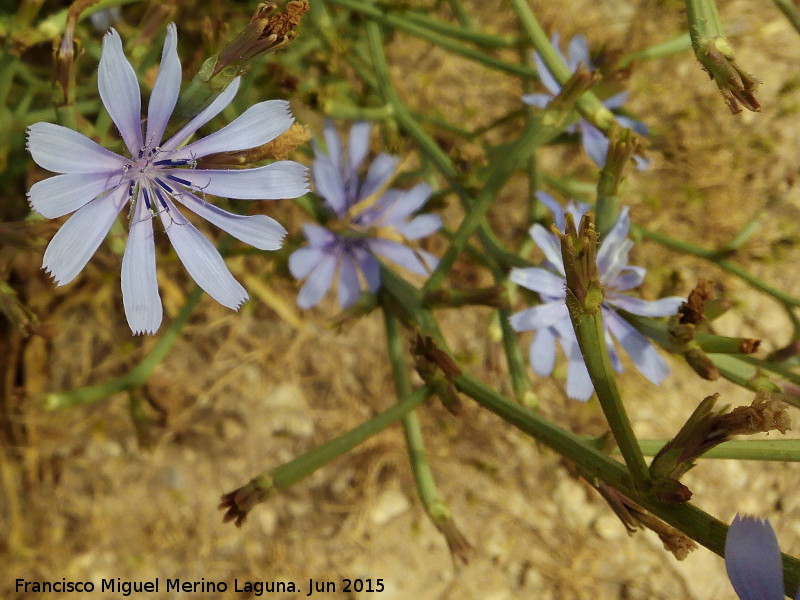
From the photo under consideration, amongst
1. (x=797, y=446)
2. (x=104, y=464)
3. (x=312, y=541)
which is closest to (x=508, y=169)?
(x=797, y=446)

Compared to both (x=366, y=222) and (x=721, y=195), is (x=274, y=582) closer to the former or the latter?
(x=366, y=222)

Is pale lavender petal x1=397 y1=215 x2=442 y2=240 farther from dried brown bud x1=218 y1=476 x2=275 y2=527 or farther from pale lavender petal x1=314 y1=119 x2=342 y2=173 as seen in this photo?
dried brown bud x1=218 y1=476 x2=275 y2=527

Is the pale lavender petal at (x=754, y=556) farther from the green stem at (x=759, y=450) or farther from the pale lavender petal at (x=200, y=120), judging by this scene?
the pale lavender petal at (x=200, y=120)

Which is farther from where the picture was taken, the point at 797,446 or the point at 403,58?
the point at 403,58

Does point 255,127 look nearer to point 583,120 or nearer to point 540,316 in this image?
point 540,316

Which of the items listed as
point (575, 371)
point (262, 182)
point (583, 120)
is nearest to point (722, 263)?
point (583, 120)

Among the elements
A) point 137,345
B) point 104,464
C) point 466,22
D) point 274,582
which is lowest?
point 274,582
